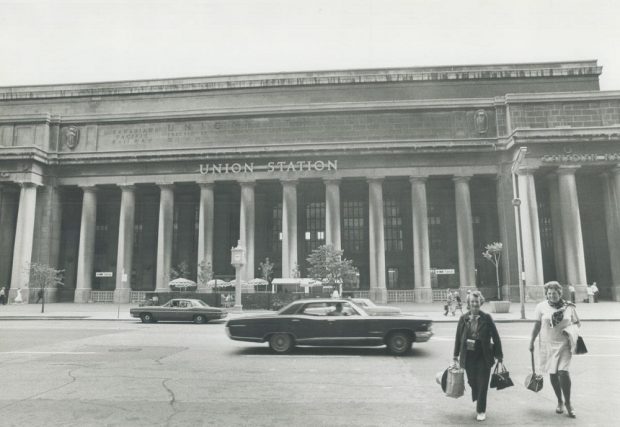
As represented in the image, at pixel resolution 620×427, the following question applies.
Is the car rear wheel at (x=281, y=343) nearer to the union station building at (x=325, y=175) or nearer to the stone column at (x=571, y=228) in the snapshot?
the union station building at (x=325, y=175)

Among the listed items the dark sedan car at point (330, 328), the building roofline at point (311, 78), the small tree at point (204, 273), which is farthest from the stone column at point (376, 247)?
the dark sedan car at point (330, 328)

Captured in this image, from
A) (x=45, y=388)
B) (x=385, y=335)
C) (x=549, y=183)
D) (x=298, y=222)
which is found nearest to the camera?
(x=45, y=388)

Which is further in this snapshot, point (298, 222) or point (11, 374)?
point (298, 222)

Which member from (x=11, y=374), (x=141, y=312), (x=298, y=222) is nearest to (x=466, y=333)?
(x=11, y=374)

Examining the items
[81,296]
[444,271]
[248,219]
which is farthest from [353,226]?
[81,296]

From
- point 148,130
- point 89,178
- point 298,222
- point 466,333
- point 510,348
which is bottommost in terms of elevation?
point 510,348

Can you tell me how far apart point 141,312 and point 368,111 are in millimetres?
29051

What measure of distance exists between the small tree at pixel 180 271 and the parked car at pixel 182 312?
830 inches

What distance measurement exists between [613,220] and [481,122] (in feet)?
46.1

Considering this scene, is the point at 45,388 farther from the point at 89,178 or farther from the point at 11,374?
the point at 89,178

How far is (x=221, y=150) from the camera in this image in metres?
45.0

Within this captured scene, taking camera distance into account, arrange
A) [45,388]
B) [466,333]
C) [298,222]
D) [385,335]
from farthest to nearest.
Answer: [298,222], [385,335], [45,388], [466,333]

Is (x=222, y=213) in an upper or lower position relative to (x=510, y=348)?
upper

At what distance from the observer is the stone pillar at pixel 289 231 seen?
43.5m
